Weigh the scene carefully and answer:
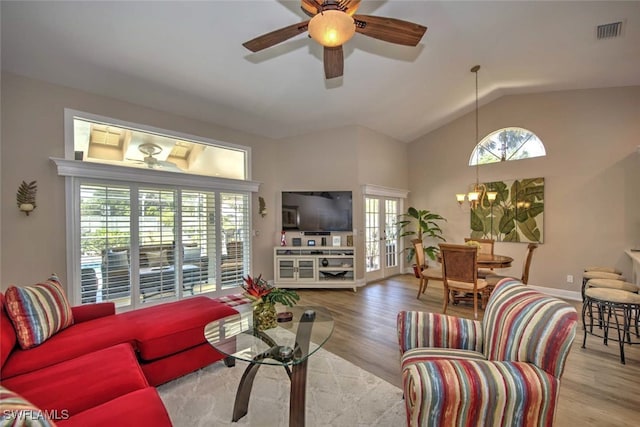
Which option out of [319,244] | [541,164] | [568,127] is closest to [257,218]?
[319,244]

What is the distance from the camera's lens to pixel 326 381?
2283 mm

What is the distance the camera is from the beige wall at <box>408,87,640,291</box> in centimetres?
417

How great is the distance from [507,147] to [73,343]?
6.78 meters

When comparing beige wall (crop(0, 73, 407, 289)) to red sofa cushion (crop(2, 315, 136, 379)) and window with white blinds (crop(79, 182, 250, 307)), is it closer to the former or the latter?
window with white blinds (crop(79, 182, 250, 307))

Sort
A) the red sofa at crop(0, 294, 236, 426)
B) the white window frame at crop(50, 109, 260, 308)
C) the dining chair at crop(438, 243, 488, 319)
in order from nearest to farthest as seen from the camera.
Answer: the red sofa at crop(0, 294, 236, 426) < the white window frame at crop(50, 109, 260, 308) < the dining chair at crop(438, 243, 488, 319)

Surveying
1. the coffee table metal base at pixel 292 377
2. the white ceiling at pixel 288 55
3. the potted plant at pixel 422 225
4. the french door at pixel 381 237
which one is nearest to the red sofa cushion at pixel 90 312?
the coffee table metal base at pixel 292 377

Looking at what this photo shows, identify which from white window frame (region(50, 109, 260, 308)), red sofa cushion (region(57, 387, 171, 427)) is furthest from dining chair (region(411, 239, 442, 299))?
white window frame (region(50, 109, 260, 308))

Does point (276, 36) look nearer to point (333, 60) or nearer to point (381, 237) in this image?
point (333, 60)

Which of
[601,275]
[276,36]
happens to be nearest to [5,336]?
[276,36]

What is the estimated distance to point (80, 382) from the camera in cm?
150

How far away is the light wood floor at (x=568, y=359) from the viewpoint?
1925 millimetres

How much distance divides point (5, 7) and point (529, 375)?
460cm

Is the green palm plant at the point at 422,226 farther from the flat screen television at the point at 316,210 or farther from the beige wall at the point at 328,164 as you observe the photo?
the flat screen television at the point at 316,210

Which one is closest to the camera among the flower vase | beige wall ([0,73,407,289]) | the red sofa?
the red sofa
